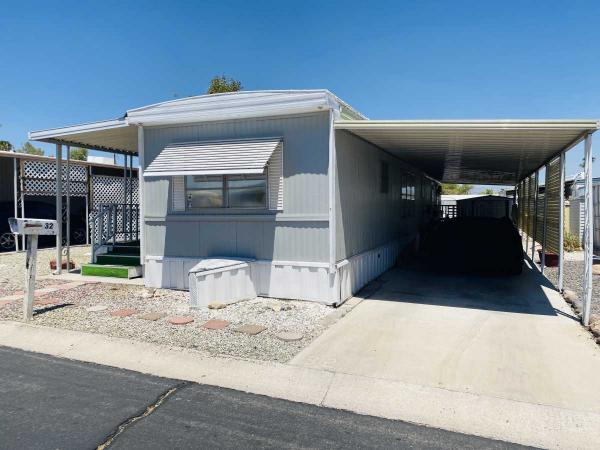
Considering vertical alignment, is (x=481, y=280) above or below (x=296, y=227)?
below

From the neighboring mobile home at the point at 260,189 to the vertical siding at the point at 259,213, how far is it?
0.05 ft

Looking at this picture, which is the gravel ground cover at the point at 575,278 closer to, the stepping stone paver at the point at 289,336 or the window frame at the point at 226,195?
the stepping stone paver at the point at 289,336

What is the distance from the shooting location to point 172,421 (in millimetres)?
3211

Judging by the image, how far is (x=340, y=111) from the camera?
6.80 metres

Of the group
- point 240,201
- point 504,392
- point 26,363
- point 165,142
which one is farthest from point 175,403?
point 165,142

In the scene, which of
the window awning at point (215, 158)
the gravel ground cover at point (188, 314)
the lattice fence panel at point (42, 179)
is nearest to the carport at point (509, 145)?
the window awning at point (215, 158)

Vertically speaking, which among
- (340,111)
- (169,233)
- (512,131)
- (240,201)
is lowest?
(169,233)

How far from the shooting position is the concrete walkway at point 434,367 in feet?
10.9

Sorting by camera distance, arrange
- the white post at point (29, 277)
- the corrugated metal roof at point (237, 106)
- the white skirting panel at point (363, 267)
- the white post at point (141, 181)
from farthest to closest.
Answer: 1. the white post at point (141, 181)
2. the white skirting panel at point (363, 267)
3. the corrugated metal roof at point (237, 106)
4. the white post at point (29, 277)

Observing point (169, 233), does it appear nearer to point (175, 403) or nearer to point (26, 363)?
point (26, 363)

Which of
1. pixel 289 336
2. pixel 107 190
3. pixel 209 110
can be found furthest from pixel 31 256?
pixel 107 190

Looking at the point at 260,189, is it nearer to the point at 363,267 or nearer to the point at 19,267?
the point at 363,267

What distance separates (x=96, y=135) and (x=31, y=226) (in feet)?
11.7

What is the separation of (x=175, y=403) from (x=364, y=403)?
151 cm
